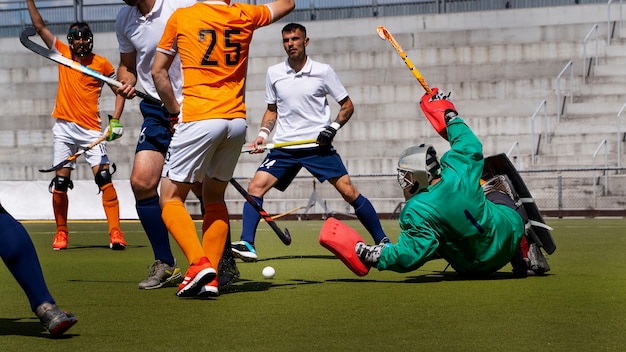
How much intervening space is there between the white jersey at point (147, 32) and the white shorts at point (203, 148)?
0.82 metres

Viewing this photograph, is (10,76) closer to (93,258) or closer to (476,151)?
(93,258)

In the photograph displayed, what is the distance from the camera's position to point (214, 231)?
641 cm

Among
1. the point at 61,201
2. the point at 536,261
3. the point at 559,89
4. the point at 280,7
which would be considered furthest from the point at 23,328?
the point at 559,89

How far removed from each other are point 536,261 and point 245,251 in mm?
2631

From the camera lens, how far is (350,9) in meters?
25.6

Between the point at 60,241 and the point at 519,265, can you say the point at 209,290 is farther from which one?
the point at 60,241

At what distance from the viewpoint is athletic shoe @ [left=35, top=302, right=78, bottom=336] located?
14.9ft

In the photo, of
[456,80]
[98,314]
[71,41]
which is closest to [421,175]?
[98,314]

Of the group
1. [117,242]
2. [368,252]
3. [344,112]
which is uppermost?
[344,112]

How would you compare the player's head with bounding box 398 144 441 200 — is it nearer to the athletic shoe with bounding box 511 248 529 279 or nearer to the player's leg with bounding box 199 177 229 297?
the athletic shoe with bounding box 511 248 529 279

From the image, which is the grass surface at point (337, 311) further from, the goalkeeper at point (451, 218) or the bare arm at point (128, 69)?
the bare arm at point (128, 69)

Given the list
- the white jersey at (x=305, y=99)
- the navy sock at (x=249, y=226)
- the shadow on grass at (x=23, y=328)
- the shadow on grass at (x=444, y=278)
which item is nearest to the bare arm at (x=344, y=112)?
the white jersey at (x=305, y=99)

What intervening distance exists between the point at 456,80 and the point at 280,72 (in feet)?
41.6

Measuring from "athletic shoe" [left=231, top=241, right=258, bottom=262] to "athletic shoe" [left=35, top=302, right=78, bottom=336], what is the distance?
3958mm
